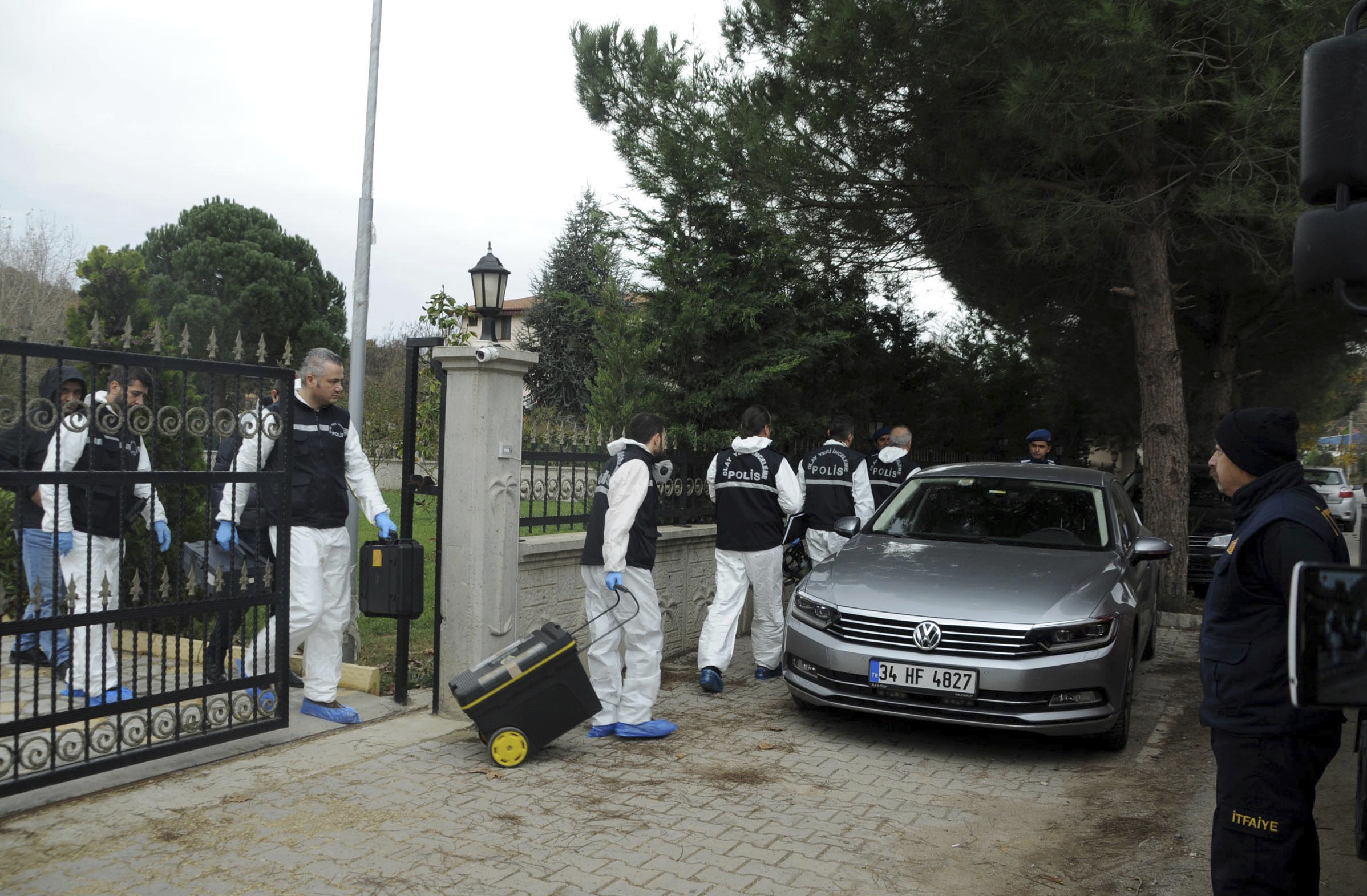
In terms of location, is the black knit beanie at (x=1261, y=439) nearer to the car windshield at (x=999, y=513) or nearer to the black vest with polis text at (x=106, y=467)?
the car windshield at (x=999, y=513)

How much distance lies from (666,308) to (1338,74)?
36.0 ft

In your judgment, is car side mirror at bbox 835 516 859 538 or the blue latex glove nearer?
the blue latex glove

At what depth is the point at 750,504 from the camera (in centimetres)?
740

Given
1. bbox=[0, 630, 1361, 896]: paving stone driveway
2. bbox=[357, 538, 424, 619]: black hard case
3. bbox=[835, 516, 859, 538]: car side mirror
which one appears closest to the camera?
bbox=[0, 630, 1361, 896]: paving stone driveway

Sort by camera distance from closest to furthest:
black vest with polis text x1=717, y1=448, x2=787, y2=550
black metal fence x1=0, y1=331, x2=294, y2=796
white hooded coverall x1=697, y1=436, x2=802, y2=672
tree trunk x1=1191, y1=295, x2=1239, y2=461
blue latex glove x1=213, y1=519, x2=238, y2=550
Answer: black metal fence x1=0, y1=331, x2=294, y2=796 → blue latex glove x1=213, y1=519, x2=238, y2=550 → white hooded coverall x1=697, y1=436, x2=802, y2=672 → black vest with polis text x1=717, y1=448, x2=787, y2=550 → tree trunk x1=1191, y1=295, x2=1239, y2=461

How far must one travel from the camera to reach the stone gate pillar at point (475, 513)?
6168 mm

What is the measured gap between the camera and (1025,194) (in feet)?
35.3

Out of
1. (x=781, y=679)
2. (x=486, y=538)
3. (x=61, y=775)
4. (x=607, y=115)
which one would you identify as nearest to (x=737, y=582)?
(x=781, y=679)

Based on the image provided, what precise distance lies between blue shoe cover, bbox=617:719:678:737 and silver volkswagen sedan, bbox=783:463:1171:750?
0.83 metres

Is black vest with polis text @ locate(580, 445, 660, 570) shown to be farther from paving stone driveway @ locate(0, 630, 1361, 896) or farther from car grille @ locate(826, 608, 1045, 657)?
A: car grille @ locate(826, 608, 1045, 657)

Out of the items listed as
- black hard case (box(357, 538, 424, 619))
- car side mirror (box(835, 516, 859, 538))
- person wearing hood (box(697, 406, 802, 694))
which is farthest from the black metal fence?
car side mirror (box(835, 516, 859, 538))

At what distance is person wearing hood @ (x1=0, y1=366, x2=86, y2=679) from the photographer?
4289 mm

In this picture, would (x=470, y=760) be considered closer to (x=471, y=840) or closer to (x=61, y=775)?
(x=471, y=840)

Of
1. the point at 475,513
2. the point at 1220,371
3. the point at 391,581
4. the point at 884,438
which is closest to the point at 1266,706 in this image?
the point at 475,513
